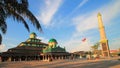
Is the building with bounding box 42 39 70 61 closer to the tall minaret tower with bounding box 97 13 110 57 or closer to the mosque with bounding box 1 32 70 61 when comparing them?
the mosque with bounding box 1 32 70 61

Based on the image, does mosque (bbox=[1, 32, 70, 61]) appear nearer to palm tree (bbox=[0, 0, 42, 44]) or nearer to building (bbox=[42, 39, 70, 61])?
building (bbox=[42, 39, 70, 61])

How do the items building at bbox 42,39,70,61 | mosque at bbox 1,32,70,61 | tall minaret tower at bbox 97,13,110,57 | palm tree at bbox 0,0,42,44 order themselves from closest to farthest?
palm tree at bbox 0,0,42,44 → mosque at bbox 1,32,70,61 → building at bbox 42,39,70,61 → tall minaret tower at bbox 97,13,110,57

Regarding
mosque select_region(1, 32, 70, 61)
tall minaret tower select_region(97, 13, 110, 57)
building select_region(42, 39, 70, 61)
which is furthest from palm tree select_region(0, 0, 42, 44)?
tall minaret tower select_region(97, 13, 110, 57)

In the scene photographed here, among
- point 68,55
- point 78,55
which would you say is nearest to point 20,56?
Answer: point 68,55

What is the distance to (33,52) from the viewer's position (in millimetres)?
65750

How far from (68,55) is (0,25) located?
221 ft

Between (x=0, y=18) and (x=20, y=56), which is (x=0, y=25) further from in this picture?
(x=20, y=56)

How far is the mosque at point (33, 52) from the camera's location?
59191 mm

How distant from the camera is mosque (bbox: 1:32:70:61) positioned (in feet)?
194

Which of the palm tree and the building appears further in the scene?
the building

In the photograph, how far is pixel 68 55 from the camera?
7719 centimetres

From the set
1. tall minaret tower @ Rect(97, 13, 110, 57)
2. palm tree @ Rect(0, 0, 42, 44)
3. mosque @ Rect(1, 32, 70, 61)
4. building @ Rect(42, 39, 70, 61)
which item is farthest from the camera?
tall minaret tower @ Rect(97, 13, 110, 57)

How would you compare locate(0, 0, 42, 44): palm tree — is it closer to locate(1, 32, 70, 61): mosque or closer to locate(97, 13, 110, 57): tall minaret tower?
locate(1, 32, 70, 61): mosque

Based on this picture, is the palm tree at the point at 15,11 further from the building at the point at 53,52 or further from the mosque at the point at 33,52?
the building at the point at 53,52
